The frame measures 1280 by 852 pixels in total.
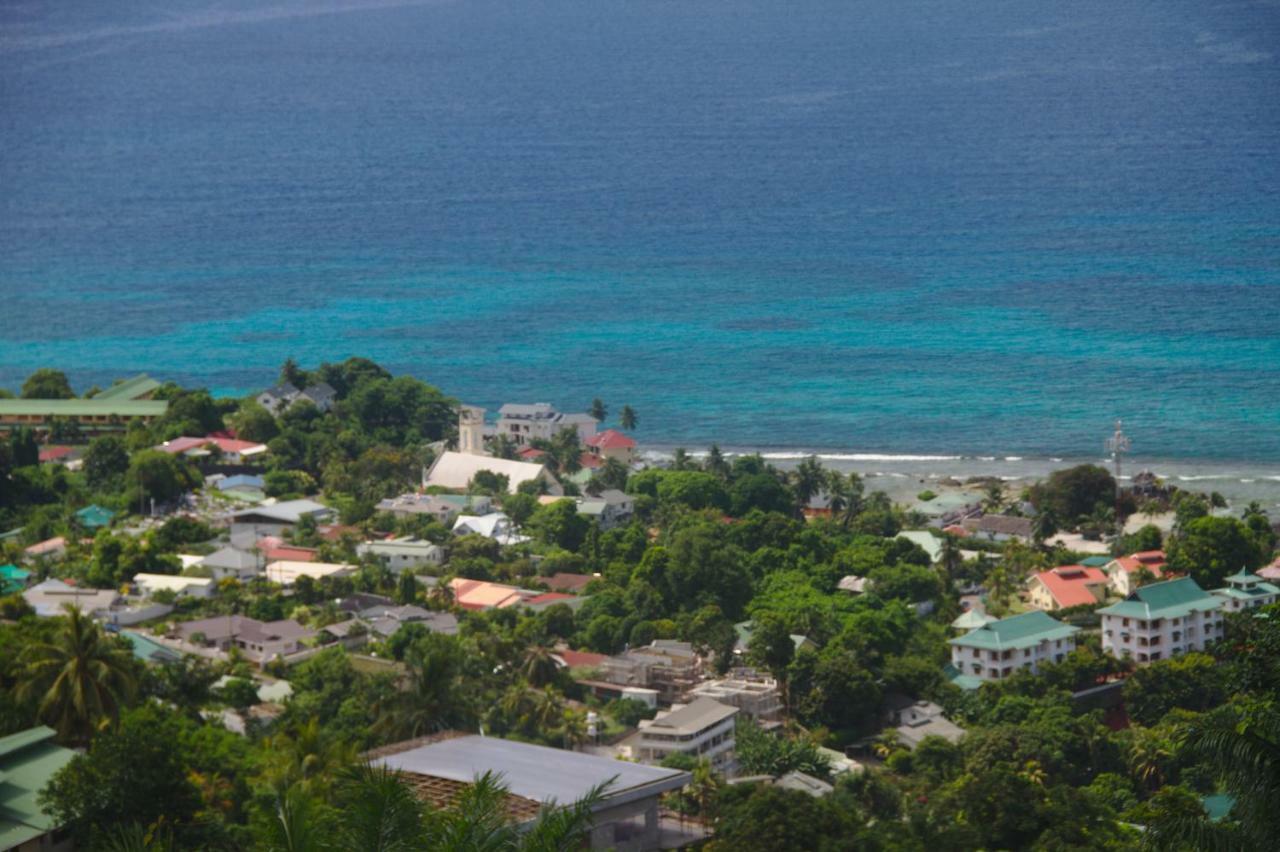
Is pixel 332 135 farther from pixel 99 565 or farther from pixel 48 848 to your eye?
pixel 48 848

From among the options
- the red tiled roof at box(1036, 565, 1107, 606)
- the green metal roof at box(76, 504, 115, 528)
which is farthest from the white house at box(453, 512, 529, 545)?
the red tiled roof at box(1036, 565, 1107, 606)

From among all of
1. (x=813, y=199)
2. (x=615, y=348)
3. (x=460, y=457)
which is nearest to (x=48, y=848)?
(x=460, y=457)

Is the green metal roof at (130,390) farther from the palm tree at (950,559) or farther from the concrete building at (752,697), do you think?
the concrete building at (752,697)

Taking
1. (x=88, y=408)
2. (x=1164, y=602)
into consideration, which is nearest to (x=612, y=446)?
(x=88, y=408)

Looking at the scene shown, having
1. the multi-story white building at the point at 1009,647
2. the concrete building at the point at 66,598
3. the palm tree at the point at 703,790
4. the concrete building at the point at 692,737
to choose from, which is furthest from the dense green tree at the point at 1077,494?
the concrete building at the point at 66,598

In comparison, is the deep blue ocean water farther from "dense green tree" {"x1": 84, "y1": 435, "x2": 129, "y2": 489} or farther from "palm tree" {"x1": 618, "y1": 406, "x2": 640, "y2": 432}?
"dense green tree" {"x1": 84, "y1": 435, "x2": 129, "y2": 489}

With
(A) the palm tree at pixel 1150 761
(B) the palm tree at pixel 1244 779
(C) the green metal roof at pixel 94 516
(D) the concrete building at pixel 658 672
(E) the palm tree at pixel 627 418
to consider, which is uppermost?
(B) the palm tree at pixel 1244 779
